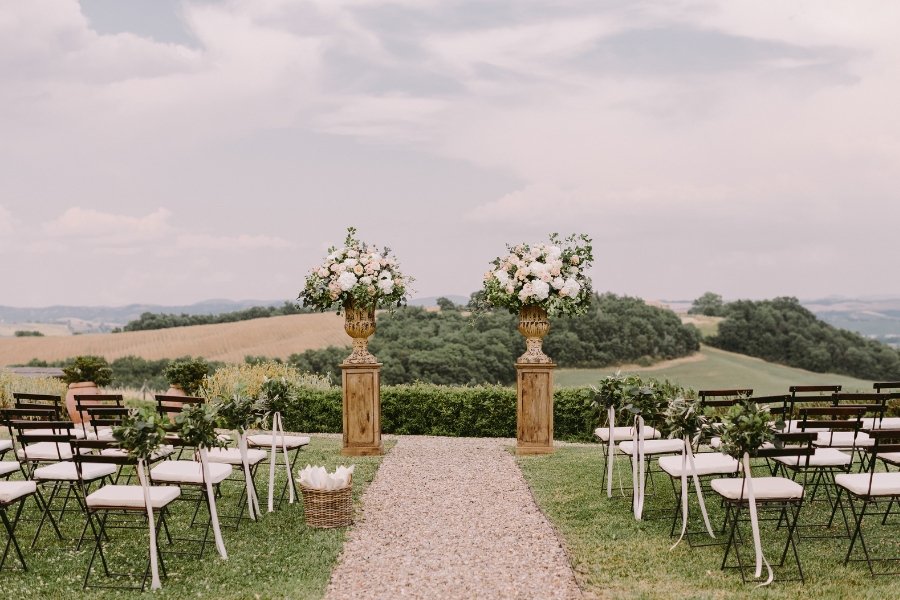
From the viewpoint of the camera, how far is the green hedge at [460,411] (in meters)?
12.1

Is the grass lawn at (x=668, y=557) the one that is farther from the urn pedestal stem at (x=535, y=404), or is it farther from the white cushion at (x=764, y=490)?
the urn pedestal stem at (x=535, y=404)

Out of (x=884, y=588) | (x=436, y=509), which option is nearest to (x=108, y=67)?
(x=436, y=509)

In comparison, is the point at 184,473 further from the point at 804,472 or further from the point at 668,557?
the point at 804,472

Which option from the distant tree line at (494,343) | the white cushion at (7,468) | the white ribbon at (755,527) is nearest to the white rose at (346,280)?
the white cushion at (7,468)

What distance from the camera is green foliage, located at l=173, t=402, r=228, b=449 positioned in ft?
16.9

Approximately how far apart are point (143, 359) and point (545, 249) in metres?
24.7

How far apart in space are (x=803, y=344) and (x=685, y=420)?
2947cm

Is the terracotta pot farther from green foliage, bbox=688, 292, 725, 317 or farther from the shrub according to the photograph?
green foliage, bbox=688, 292, 725, 317

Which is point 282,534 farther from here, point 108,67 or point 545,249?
point 108,67

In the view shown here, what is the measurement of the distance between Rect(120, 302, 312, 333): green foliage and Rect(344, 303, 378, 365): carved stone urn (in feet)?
83.6

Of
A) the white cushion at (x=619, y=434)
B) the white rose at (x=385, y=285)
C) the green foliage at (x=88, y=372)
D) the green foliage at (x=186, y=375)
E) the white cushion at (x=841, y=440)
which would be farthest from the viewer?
the green foliage at (x=88, y=372)

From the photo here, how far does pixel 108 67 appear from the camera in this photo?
18.1 m

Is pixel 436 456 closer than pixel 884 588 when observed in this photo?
No

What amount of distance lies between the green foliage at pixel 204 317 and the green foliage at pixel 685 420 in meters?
30.7
